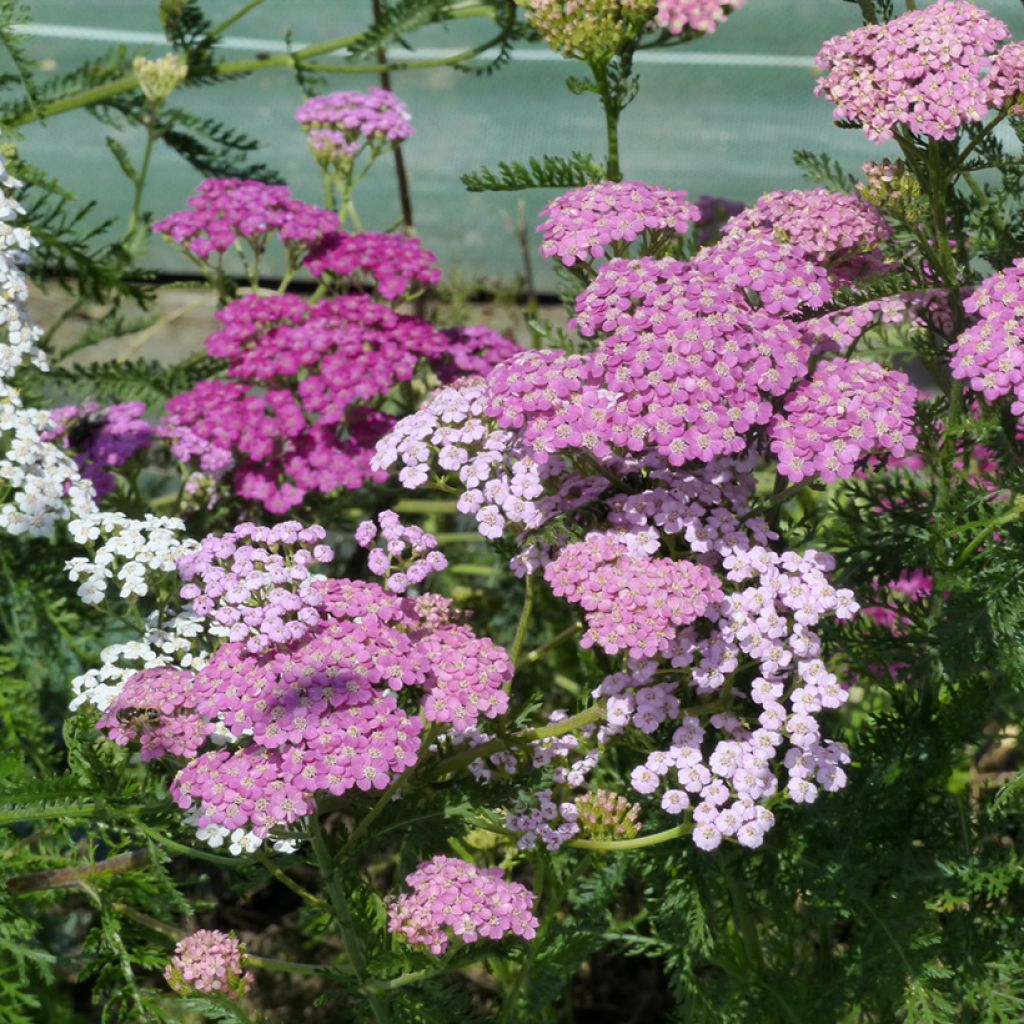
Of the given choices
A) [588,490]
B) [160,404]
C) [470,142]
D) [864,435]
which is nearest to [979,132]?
[864,435]

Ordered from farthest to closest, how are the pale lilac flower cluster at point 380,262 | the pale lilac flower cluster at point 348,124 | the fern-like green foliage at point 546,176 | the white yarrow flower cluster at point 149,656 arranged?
the pale lilac flower cluster at point 348,124 < the pale lilac flower cluster at point 380,262 < the fern-like green foliage at point 546,176 < the white yarrow flower cluster at point 149,656

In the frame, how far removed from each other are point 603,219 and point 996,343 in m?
0.61

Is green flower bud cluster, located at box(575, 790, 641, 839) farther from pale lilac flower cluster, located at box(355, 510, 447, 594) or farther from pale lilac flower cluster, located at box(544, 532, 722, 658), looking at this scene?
pale lilac flower cluster, located at box(355, 510, 447, 594)

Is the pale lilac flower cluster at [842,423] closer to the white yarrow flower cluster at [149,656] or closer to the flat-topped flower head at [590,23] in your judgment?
the flat-topped flower head at [590,23]

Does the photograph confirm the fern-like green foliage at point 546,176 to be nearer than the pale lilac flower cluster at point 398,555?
No

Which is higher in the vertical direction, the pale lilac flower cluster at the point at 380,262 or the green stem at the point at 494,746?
the pale lilac flower cluster at the point at 380,262

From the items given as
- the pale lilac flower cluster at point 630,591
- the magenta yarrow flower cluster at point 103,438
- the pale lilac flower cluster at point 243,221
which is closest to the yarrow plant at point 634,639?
the pale lilac flower cluster at point 630,591

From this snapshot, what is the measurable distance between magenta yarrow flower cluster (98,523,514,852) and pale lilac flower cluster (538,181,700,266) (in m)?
0.60

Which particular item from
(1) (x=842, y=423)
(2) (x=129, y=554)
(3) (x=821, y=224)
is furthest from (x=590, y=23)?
(2) (x=129, y=554)

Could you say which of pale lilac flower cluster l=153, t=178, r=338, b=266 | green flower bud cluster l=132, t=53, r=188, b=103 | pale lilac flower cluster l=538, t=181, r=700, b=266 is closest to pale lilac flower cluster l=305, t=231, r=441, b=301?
pale lilac flower cluster l=153, t=178, r=338, b=266

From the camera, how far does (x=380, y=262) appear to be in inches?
127

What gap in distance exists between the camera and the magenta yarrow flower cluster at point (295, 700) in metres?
1.95

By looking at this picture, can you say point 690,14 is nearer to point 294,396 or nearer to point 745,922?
point 294,396

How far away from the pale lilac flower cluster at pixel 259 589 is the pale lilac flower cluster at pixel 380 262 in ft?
3.44
